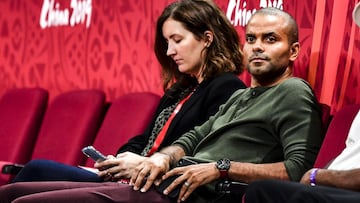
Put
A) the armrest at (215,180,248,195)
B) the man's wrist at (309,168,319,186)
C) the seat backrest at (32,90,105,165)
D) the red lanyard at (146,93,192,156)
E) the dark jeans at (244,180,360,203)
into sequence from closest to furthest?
the dark jeans at (244,180,360,203), the man's wrist at (309,168,319,186), the armrest at (215,180,248,195), the red lanyard at (146,93,192,156), the seat backrest at (32,90,105,165)

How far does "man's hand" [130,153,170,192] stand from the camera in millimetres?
2559

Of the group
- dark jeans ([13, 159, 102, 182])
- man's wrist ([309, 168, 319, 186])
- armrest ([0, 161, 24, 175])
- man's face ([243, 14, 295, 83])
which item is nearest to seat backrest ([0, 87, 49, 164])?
armrest ([0, 161, 24, 175])

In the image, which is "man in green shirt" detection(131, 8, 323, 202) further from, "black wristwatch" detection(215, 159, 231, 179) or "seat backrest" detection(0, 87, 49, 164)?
"seat backrest" detection(0, 87, 49, 164)

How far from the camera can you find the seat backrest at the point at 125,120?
11.8ft

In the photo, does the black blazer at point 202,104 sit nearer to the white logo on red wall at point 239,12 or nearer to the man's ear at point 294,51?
the man's ear at point 294,51

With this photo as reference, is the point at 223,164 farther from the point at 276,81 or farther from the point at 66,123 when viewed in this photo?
the point at 66,123

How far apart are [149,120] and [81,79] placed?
104 centimetres

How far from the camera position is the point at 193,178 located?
98.4 inches

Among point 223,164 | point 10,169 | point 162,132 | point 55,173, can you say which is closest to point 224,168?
point 223,164

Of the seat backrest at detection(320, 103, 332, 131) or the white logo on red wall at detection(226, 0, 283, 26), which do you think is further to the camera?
the white logo on red wall at detection(226, 0, 283, 26)

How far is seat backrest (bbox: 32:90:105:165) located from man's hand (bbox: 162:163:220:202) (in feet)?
4.67

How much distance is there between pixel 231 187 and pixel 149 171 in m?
0.33

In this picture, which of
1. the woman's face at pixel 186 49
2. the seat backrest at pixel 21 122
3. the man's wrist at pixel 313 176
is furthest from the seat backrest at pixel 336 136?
the seat backrest at pixel 21 122

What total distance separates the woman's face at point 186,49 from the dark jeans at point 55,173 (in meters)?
0.55
